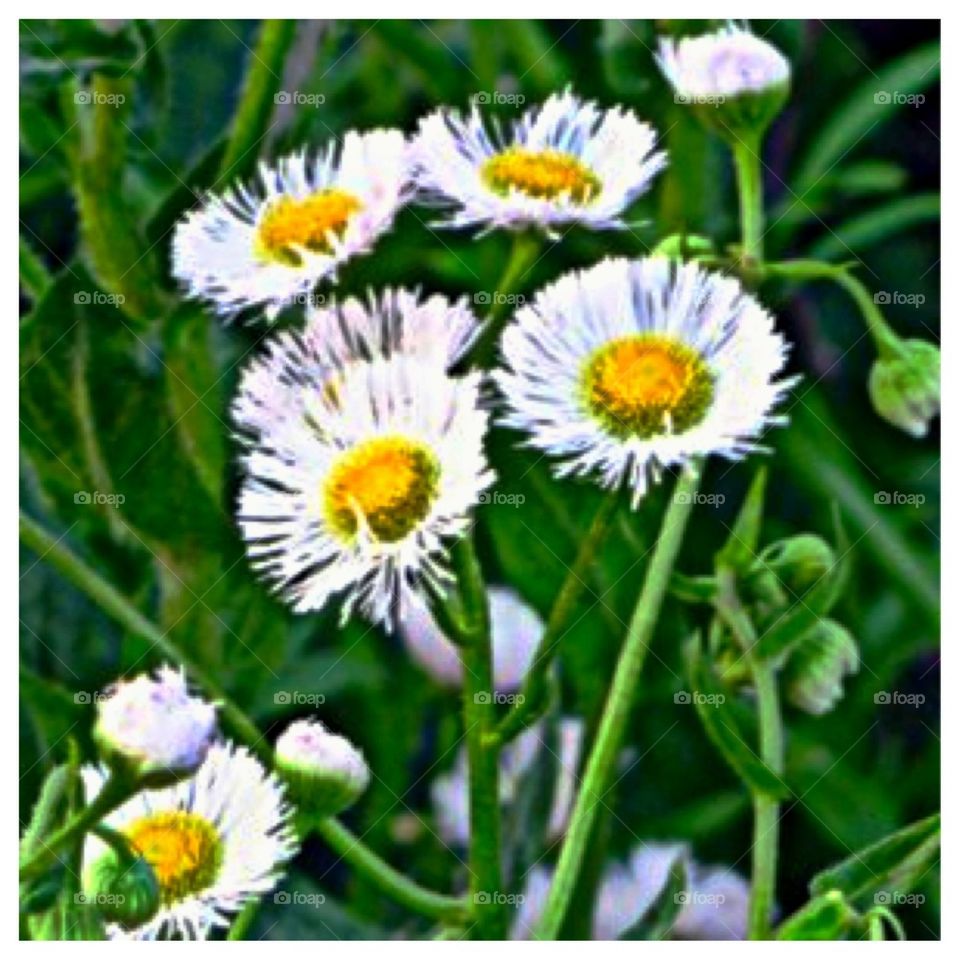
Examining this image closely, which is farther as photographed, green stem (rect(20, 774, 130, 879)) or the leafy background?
the leafy background

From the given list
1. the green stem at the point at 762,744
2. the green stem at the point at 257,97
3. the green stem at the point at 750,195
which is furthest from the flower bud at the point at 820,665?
the green stem at the point at 257,97

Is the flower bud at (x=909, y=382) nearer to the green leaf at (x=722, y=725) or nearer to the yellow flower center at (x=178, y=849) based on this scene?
the green leaf at (x=722, y=725)

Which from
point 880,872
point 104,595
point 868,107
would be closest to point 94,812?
point 104,595

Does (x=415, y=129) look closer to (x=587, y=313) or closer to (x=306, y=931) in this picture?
(x=587, y=313)

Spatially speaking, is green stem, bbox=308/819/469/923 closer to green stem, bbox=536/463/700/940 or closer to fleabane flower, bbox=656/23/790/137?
green stem, bbox=536/463/700/940

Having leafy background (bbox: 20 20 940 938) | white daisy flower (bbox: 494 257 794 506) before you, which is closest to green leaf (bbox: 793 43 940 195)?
leafy background (bbox: 20 20 940 938)

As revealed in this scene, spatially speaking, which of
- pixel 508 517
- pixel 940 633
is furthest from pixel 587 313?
pixel 940 633
